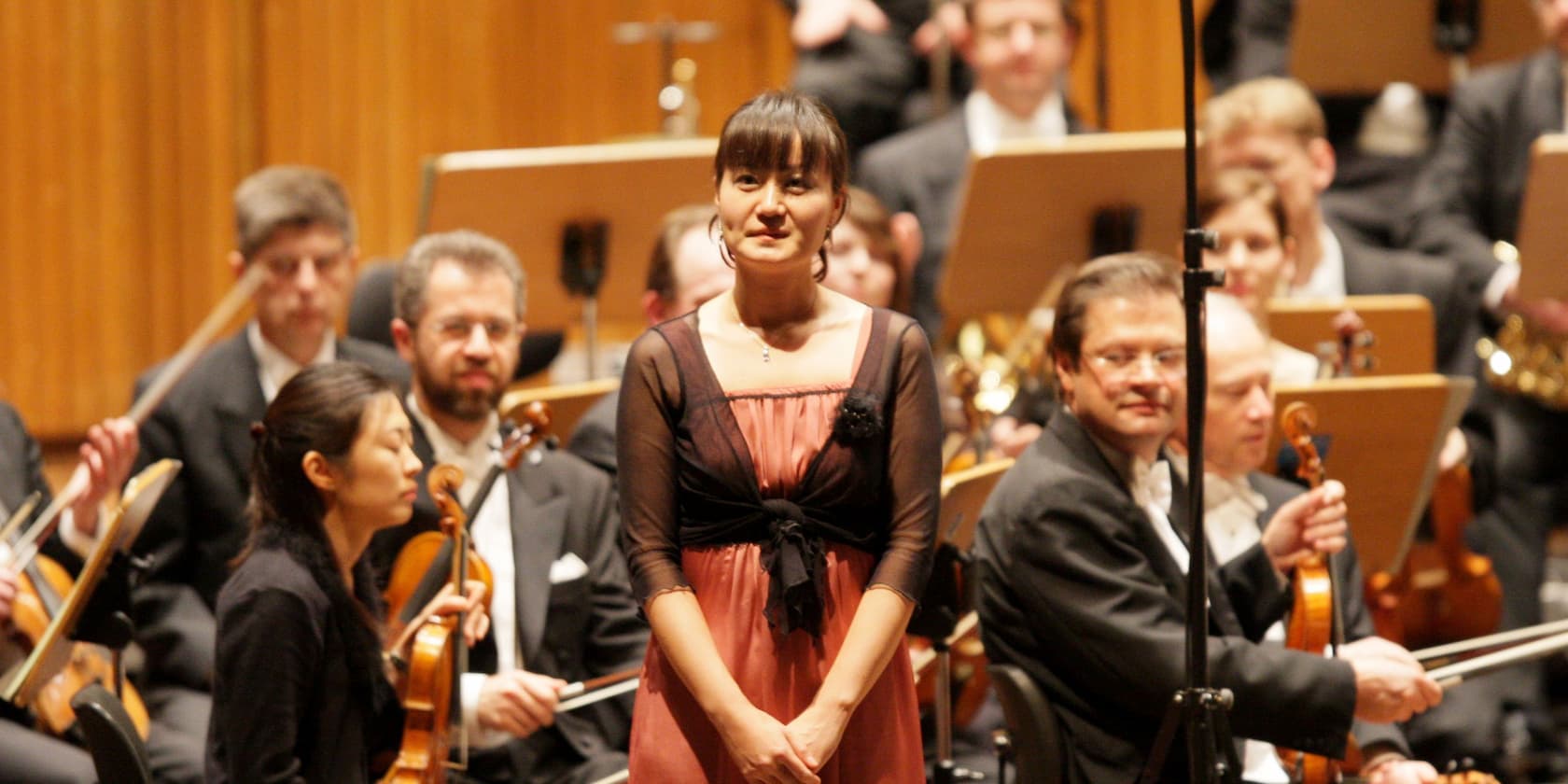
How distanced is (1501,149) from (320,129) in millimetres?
3589

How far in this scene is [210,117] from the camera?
20.6 feet

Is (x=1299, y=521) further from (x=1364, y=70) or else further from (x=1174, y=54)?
(x=1174, y=54)

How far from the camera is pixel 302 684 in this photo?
9.58 ft

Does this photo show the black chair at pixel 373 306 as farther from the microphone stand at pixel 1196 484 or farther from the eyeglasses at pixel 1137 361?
the microphone stand at pixel 1196 484

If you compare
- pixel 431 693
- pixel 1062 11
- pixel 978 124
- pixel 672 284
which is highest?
pixel 1062 11

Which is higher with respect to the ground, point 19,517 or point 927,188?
point 927,188

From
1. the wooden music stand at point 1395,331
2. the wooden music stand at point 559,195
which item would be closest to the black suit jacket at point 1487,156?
the wooden music stand at point 1395,331

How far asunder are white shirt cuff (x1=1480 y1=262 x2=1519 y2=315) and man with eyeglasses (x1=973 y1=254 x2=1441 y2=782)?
7.18ft

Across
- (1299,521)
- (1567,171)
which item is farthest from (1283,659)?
(1567,171)

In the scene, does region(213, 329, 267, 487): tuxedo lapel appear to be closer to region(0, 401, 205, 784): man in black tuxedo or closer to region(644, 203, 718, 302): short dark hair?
region(0, 401, 205, 784): man in black tuxedo

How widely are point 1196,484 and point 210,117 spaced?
4.44m

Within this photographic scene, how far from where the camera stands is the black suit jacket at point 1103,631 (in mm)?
2891

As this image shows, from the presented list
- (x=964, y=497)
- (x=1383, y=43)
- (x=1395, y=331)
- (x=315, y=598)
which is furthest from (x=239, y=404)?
(x=1383, y=43)

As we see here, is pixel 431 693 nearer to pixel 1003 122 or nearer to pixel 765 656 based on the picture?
pixel 765 656
